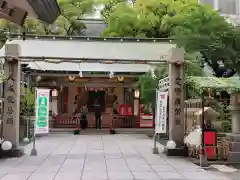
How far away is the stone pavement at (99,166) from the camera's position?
9.22 metres

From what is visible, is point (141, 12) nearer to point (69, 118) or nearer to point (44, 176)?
point (69, 118)

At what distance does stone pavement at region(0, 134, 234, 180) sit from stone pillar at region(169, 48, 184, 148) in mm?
910

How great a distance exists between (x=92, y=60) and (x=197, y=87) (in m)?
3.71

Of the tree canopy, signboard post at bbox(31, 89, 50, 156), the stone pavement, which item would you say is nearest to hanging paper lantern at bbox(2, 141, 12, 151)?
the stone pavement

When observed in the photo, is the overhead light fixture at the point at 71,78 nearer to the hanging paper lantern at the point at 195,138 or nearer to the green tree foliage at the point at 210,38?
the green tree foliage at the point at 210,38

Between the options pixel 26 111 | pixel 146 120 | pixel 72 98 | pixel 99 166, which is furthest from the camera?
pixel 72 98

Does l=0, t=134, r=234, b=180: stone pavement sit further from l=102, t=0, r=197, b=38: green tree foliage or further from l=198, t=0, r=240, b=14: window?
l=198, t=0, r=240, b=14: window

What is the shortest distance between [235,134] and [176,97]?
2337 millimetres

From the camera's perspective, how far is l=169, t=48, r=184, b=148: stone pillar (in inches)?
520

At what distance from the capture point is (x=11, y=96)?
503 inches

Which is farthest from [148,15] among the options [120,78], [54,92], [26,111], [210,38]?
[26,111]

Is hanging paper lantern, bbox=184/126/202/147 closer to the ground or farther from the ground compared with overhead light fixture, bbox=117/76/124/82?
closer to the ground

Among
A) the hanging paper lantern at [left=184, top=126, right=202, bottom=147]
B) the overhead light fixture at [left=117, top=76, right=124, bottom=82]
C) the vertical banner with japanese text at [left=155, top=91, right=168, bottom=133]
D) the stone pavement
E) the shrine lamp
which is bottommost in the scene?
the stone pavement

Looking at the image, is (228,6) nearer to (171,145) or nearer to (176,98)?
(176,98)
